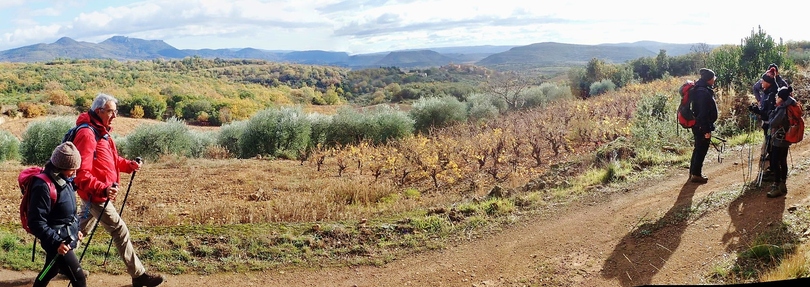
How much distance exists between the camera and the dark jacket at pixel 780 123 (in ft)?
17.6

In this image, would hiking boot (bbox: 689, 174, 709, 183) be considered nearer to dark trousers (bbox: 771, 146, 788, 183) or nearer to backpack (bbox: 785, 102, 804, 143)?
dark trousers (bbox: 771, 146, 788, 183)

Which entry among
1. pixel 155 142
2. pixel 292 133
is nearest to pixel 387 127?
pixel 292 133

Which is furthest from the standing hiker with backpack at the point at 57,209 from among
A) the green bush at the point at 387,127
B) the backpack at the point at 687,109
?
the green bush at the point at 387,127

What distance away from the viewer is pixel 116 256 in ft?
17.5

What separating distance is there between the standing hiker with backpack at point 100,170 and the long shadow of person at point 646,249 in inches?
167

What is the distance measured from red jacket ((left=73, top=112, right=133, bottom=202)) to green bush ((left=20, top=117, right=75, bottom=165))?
14.1 metres

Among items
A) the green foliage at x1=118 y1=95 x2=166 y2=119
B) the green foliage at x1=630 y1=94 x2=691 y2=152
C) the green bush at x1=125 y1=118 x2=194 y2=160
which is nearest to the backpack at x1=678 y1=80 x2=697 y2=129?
the green foliage at x1=630 y1=94 x2=691 y2=152

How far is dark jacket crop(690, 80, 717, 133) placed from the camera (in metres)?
6.13

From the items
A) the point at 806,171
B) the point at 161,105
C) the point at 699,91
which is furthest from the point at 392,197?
the point at 161,105

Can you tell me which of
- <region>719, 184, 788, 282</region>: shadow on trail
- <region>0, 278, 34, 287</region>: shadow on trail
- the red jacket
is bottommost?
<region>0, 278, 34, 287</region>: shadow on trail

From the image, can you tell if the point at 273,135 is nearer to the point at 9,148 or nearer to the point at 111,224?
the point at 9,148

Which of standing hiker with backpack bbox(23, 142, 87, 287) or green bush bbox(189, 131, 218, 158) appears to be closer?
standing hiker with backpack bbox(23, 142, 87, 287)

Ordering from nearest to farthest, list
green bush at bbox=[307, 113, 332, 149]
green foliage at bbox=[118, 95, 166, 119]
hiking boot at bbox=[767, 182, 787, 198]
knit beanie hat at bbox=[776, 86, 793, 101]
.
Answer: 1. knit beanie hat at bbox=[776, 86, 793, 101]
2. hiking boot at bbox=[767, 182, 787, 198]
3. green bush at bbox=[307, 113, 332, 149]
4. green foliage at bbox=[118, 95, 166, 119]

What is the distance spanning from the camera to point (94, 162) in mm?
4113
